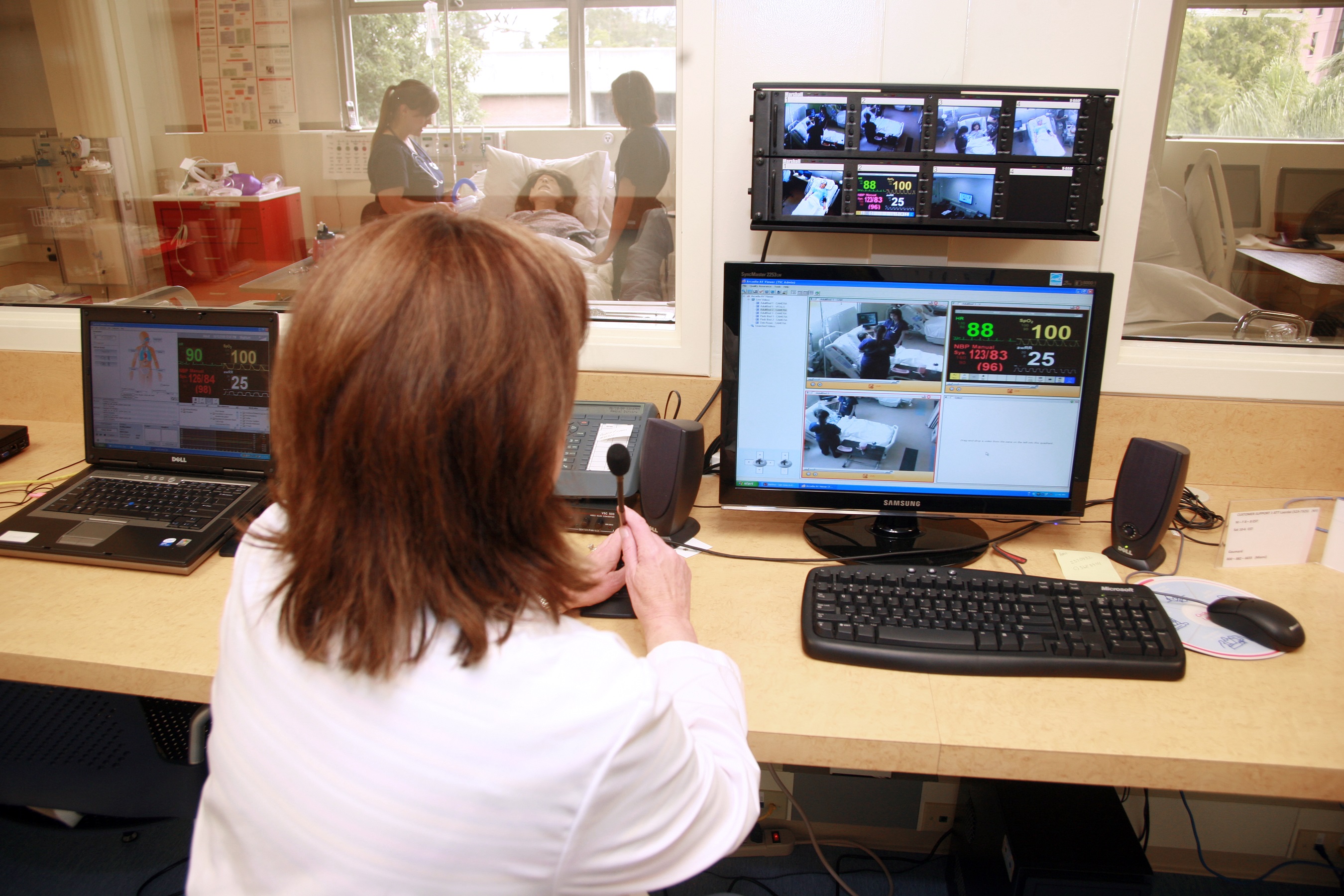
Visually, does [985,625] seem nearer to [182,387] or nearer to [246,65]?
[182,387]

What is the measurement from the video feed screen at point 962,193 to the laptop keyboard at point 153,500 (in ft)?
3.83

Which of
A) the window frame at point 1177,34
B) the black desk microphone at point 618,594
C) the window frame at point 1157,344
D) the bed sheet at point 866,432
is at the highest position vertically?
the window frame at point 1177,34

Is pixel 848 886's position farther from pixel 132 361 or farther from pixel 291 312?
pixel 132 361

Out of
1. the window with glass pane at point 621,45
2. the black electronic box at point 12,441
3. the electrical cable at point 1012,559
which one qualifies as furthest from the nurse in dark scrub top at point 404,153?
the electrical cable at point 1012,559

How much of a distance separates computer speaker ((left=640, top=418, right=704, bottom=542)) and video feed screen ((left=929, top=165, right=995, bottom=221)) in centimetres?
50

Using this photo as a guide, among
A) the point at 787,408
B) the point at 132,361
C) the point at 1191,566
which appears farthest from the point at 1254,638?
the point at 132,361

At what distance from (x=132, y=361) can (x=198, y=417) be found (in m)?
0.15

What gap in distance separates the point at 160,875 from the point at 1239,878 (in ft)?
6.60

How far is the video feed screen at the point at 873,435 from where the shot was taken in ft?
3.82

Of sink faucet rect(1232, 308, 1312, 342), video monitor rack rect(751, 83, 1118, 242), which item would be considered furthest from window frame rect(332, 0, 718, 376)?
sink faucet rect(1232, 308, 1312, 342)

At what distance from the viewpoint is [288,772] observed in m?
0.55

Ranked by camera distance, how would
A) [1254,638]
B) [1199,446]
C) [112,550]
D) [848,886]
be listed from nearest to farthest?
1. [1254,638]
2. [112,550]
3. [1199,446]
4. [848,886]

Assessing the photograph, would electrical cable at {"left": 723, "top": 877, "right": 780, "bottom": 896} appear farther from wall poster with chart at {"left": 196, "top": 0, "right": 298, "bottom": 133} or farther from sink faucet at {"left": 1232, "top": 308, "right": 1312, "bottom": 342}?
wall poster with chart at {"left": 196, "top": 0, "right": 298, "bottom": 133}

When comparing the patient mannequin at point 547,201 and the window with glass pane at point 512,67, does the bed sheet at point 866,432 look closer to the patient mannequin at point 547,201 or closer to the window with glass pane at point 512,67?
the patient mannequin at point 547,201
